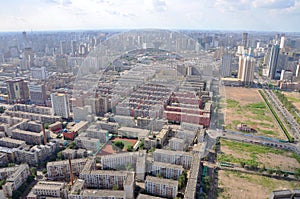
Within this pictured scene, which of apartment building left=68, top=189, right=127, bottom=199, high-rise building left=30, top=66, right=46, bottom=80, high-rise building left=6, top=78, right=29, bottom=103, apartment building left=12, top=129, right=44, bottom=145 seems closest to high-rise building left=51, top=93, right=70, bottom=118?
apartment building left=12, top=129, right=44, bottom=145

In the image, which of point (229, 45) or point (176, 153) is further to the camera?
point (229, 45)

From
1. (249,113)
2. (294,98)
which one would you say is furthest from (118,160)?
(294,98)

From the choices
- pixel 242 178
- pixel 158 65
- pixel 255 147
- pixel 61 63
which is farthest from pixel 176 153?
pixel 61 63

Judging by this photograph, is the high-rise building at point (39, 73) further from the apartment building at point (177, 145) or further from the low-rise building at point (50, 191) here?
the apartment building at point (177, 145)

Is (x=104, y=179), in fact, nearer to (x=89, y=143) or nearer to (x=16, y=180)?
(x=89, y=143)

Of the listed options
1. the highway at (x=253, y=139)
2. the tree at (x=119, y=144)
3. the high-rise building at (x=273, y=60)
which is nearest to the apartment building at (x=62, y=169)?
the tree at (x=119, y=144)

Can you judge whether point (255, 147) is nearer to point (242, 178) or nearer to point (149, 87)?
point (242, 178)
